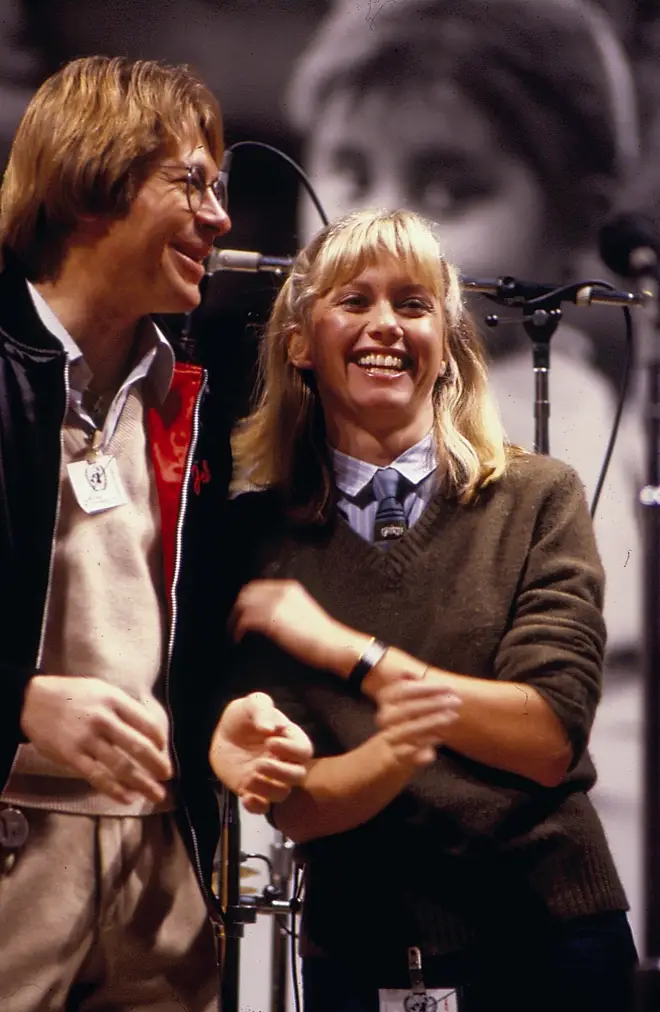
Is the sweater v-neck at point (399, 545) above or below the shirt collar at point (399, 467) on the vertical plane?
below

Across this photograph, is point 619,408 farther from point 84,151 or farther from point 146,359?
point 84,151

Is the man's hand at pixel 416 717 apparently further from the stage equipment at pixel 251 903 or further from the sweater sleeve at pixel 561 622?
the stage equipment at pixel 251 903

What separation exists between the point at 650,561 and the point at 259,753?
832 mm

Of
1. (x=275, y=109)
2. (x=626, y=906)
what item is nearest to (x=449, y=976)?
(x=626, y=906)

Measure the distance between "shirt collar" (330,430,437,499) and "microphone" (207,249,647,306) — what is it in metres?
0.35

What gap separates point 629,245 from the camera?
220cm

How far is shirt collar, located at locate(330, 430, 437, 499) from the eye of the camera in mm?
1816

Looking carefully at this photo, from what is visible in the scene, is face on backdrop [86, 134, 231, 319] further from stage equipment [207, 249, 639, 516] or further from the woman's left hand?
the woman's left hand

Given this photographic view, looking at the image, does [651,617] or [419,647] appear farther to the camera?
[651,617]

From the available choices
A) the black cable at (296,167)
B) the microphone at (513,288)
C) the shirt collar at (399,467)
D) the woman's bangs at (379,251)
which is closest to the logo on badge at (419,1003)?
the shirt collar at (399,467)

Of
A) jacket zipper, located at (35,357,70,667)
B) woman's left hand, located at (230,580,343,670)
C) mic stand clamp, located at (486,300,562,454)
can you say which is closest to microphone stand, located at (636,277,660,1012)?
mic stand clamp, located at (486,300,562,454)

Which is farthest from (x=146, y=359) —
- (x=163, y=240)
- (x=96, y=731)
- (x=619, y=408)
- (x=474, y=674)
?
(x=619, y=408)

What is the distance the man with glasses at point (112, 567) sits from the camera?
1.54m

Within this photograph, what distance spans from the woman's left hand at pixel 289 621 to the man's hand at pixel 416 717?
116mm
